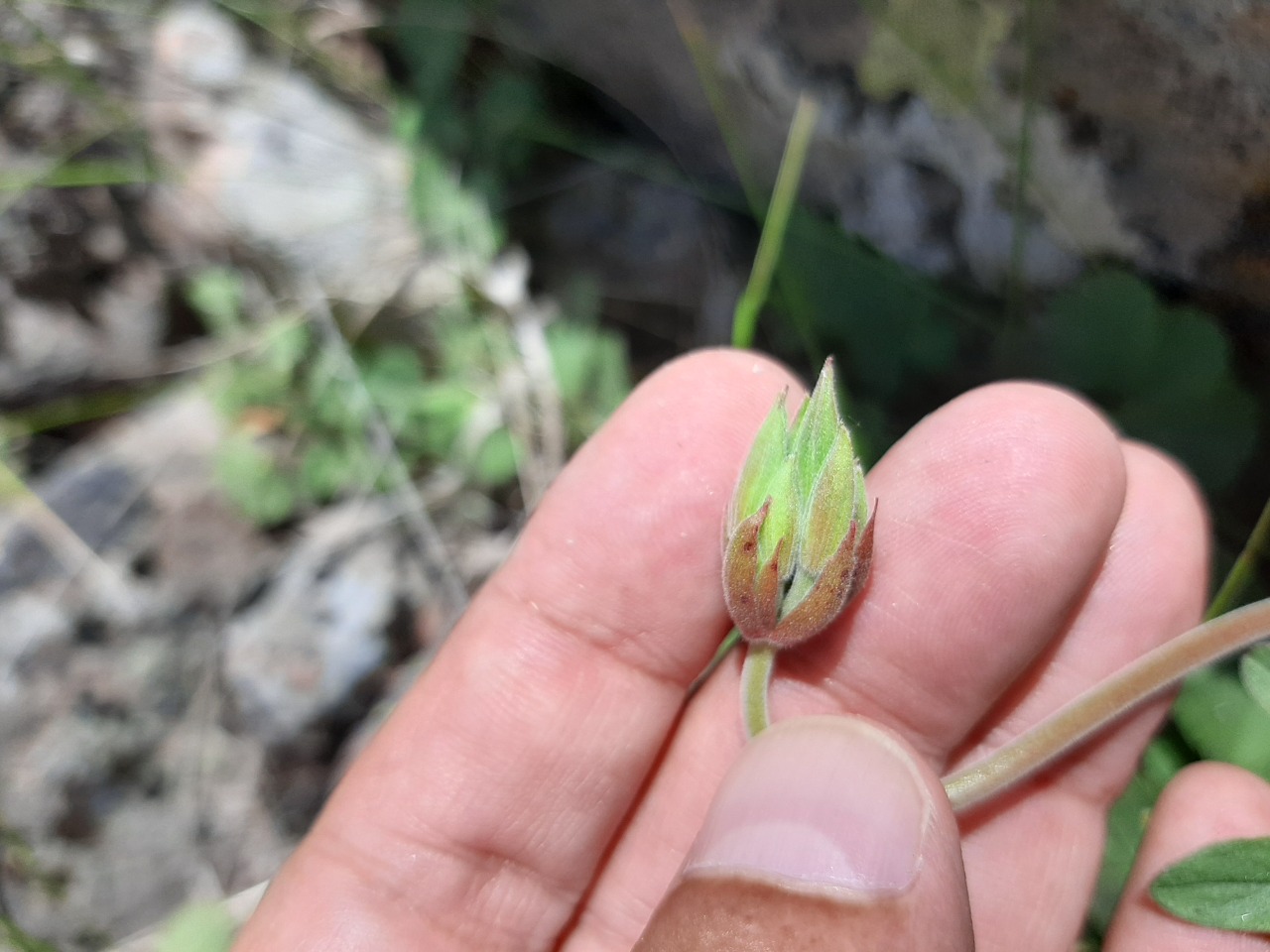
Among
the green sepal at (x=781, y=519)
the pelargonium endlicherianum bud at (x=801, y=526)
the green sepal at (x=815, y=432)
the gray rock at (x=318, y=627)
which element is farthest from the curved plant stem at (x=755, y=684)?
the gray rock at (x=318, y=627)

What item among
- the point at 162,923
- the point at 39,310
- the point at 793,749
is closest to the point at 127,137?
the point at 39,310

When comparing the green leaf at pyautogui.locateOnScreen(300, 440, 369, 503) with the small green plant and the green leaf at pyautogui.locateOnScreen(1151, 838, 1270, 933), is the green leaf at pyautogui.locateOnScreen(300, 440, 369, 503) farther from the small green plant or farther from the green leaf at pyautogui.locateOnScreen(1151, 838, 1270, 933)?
the green leaf at pyautogui.locateOnScreen(1151, 838, 1270, 933)

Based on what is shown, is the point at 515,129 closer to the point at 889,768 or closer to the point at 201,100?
the point at 201,100

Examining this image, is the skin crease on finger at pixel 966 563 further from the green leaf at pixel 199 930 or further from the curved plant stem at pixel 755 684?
the green leaf at pixel 199 930

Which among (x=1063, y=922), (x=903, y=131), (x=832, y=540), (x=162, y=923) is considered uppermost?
(x=903, y=131)

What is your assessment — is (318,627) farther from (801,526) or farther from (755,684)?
(801,526)
